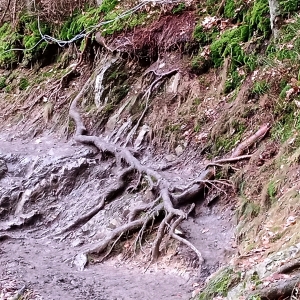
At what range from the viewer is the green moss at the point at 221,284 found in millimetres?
4211

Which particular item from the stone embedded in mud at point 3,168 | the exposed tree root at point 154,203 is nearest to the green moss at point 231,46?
the exposed tree root at point 154,203

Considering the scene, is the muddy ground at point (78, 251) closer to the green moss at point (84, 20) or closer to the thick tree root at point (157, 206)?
the thick tree root at point (157, 206)

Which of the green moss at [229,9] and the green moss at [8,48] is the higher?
the green moss at [229,9]

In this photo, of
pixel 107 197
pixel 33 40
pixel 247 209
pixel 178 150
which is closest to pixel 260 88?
pixel 178 150

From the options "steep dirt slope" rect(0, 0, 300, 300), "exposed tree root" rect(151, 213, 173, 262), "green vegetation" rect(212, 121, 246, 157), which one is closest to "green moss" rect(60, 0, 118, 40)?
"steep dirt slope" rect(0, 0, 300, 300)

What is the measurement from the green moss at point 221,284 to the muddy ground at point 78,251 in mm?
785

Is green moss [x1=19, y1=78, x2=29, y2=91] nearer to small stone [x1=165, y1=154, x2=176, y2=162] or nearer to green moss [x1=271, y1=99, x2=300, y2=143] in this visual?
small stone [x1=165, y1=154, x2=176, y2=162]

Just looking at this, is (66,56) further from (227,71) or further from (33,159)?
(227,71)

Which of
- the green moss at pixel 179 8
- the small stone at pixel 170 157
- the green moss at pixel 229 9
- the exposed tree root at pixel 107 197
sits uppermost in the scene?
the green moss at pixel 229 9

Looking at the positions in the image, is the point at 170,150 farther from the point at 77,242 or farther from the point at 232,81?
the point at 77,242

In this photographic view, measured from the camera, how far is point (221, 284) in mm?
4352

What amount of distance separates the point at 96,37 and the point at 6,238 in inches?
227

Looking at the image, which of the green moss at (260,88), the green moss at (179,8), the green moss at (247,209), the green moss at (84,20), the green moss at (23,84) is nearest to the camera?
the green moss at (247,209)

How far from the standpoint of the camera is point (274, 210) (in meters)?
5.24
